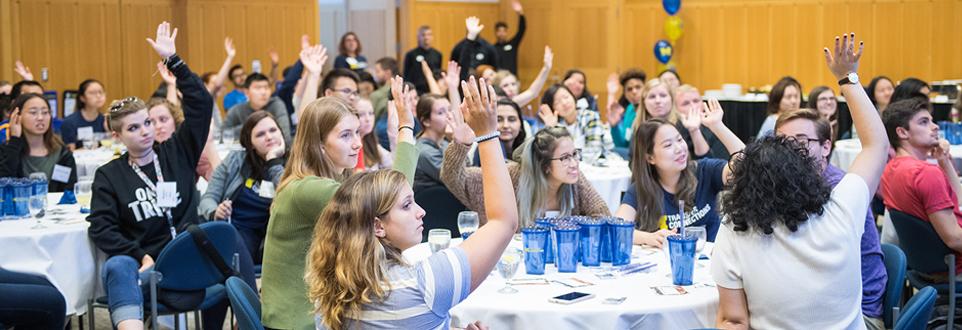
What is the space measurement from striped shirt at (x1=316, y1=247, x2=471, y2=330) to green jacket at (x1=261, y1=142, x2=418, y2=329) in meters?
0.78

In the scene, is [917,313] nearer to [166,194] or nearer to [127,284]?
[127,284]

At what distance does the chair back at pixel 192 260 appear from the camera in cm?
448

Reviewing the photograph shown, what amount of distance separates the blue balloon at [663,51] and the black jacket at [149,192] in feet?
37.1

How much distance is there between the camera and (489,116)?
2.62 meters

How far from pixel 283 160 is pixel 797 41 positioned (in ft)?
36.0

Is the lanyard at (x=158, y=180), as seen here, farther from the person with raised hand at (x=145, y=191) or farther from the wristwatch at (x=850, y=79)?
the wristwatch at (x=850, y=79)

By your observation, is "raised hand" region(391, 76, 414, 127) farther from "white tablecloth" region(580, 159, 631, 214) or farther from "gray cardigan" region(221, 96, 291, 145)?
"gray cardigan" region(221, 96, 291, 145)

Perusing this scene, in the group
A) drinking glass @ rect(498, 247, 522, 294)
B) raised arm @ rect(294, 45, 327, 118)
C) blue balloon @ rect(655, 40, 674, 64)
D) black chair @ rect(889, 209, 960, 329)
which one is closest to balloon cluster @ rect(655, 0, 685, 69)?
blue balloon @ rect(655, 40, 674, 64)

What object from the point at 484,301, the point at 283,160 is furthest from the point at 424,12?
the point at 484,301

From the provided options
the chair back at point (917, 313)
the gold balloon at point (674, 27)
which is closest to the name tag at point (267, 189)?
the chair back at point (917, 313)

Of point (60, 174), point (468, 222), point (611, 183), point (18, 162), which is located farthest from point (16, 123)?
point (468, 222)

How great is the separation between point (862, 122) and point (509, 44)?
39.6 feet

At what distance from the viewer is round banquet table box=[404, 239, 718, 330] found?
10.8 feet

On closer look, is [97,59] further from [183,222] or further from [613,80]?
[183,222]
